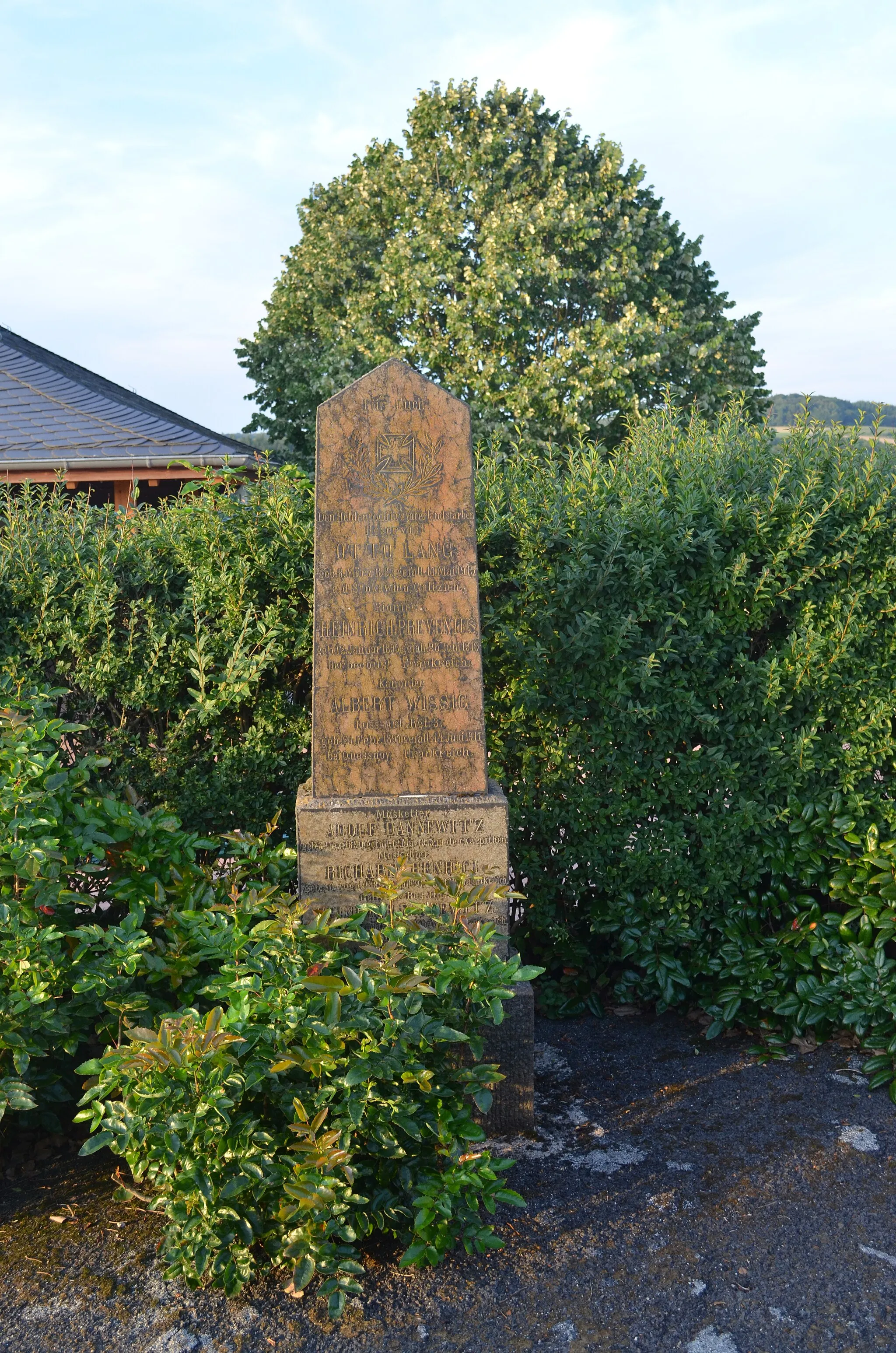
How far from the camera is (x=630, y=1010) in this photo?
4.75 metres

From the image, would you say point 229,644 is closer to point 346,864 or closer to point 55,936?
point 346,864

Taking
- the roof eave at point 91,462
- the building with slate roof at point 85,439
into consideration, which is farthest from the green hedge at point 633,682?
the roof eave at point 91,462

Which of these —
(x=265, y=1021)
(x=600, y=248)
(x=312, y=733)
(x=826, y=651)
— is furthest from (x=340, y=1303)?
(x=600, y=248)

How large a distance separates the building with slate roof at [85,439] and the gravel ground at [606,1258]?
6966 mm

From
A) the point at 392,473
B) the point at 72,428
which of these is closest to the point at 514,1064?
the point at 392,473

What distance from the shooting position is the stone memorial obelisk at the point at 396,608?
389cm

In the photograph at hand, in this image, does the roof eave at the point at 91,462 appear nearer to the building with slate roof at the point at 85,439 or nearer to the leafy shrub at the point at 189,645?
the building with slate roof at the point at 85,439

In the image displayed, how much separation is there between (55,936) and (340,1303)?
4.25 feet

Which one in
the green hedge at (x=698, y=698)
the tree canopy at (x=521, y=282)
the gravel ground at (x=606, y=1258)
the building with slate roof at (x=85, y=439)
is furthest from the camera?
the tree canopy at (x=521, y=282)

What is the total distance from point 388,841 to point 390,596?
93 cm

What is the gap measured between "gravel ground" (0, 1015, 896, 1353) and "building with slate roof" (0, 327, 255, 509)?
6.97m

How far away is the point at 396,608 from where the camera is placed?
3.89m

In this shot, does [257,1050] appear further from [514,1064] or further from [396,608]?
[396,608]

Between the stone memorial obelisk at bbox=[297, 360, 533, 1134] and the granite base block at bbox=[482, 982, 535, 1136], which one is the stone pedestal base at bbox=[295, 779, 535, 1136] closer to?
the stone memorial obelisk at bbox=[297, 360, 533, 1134]
